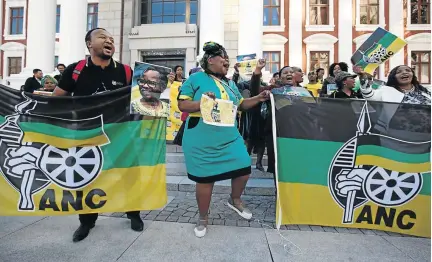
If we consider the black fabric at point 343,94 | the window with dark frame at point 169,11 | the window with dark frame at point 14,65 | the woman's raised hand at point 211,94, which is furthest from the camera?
the window with dark frame at point 14,65

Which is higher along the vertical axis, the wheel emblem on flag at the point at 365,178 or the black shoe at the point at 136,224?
the wheel emblem on flag at the point at 365,178

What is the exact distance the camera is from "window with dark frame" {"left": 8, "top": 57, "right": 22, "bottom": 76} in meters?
28.0

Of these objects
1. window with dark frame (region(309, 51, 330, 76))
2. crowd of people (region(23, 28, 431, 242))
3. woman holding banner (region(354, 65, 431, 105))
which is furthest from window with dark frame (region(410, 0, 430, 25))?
crowd of people (region(23, 28, 431, 242))

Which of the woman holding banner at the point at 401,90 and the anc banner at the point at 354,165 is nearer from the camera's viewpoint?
the anc banner at the point at 354,165

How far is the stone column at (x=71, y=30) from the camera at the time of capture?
13.6 metres

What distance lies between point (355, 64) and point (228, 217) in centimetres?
262

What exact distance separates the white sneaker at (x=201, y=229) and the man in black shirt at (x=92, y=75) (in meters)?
0.61

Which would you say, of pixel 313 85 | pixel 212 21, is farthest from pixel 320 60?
pixel 313 85

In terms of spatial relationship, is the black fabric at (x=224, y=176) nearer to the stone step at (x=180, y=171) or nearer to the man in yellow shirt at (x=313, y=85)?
the stone step at (x=180, y=171)

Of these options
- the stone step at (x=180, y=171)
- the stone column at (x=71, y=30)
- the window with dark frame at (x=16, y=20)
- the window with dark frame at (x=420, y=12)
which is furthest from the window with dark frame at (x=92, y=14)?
the window with dark frame at (x=420, y=12)

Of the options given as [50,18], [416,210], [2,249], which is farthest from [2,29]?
[416,210]

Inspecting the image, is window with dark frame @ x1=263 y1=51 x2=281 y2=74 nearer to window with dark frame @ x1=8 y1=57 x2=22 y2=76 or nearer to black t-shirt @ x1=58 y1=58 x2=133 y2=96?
black t-shirt @ x1=58 y1=58 x2=133 y2=96

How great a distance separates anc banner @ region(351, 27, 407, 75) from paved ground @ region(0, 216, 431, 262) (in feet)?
7.14

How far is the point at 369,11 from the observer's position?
899 inches
